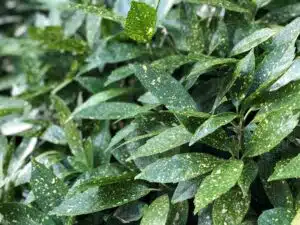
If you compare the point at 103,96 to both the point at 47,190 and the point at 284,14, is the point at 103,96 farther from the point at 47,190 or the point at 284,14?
the point at 284,14

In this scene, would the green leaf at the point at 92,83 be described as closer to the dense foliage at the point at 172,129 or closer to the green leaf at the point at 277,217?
the dense foliage at the point at 172,129

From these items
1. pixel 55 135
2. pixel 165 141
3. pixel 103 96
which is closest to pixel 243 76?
pixel 165 141

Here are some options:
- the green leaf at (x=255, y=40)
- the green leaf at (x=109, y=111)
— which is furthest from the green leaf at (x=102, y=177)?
the green leaf at (x=255, y=40)

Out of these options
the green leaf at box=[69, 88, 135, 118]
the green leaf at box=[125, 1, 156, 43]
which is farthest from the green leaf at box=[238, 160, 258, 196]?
the green leaf at box=[69, 88, 135, 118]

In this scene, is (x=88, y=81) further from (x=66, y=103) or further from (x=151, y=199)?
(x=151, y=199)

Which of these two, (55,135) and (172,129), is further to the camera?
(55,135)

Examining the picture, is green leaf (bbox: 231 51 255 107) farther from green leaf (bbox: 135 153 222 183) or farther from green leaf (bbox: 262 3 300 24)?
green leaf (bbox: 262 3 300 24)

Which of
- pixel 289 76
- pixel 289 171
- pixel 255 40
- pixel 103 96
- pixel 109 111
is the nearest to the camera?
pixel 289 171
